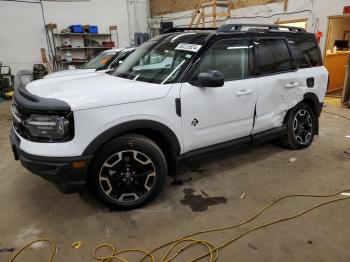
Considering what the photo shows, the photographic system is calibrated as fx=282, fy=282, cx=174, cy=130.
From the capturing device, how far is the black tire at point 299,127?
3794 mm

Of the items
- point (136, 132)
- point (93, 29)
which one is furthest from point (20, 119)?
point (93, 29)

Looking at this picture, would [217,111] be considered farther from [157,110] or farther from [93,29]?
[93,29]

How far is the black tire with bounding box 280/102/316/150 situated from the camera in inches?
149

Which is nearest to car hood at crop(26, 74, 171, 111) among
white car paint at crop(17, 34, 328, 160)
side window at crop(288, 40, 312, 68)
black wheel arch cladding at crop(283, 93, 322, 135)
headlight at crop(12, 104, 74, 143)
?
white car paint at crop(17, 34, 328, 160)

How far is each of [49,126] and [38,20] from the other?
37.0ft

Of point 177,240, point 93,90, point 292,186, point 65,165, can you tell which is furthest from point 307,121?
point 65,165

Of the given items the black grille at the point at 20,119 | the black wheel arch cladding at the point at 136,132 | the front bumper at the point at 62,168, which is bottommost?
the front bumper at the point at 62,168

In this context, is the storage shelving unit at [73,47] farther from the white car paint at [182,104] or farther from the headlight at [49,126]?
the headlight at [49,126]

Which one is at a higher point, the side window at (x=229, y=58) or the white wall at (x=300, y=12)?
the white wall at (x=300, y=12)

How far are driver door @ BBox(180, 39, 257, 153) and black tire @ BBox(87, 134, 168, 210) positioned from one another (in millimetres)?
391

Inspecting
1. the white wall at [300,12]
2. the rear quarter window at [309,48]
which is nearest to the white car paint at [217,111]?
the rear quarter window at [309,48]

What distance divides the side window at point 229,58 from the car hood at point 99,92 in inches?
21.6

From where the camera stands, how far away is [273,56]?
134 inches

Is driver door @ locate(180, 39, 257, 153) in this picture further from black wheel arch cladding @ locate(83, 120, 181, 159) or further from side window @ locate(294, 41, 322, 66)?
side window @ locate(294, 41, 322, 66)
